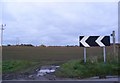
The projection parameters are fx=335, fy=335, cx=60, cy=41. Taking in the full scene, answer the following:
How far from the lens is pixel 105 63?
1664 cm

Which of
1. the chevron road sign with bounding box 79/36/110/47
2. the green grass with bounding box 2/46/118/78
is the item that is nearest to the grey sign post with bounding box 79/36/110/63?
the chevron road sign with bounding box 79/36/110/47

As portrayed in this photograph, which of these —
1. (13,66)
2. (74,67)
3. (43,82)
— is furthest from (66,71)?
(13,66)

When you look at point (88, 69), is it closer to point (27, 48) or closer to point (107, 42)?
point (107, 42)

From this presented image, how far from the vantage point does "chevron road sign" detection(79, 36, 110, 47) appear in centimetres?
1658

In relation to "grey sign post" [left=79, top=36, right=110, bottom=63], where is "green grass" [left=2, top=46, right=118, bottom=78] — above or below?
below

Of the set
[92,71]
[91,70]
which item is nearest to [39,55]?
[91,70]

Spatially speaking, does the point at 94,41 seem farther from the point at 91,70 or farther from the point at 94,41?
the point at 91,70

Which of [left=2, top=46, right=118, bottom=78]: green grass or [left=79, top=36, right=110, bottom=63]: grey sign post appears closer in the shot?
[left=79, top=36, right=110, bottom=63]: grey sign post

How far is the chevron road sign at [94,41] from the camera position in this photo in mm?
16578

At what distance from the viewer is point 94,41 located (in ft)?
54.8

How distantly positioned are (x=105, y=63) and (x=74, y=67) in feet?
5.13

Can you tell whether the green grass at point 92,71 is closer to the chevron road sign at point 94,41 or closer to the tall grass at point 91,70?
the tall grass at point 91,70

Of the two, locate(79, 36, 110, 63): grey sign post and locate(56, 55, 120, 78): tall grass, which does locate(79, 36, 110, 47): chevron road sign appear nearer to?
locate(79, 36, 110, 63): grey sign post

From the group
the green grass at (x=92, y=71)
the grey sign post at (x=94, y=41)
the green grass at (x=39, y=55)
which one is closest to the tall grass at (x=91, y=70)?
the green grass at (x=92, y=71)
